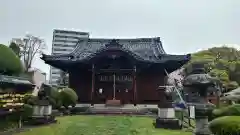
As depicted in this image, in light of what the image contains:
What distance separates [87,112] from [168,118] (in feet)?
39.7

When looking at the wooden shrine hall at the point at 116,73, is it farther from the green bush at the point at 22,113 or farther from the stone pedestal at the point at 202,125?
the stone pedestal at the point at 202,125

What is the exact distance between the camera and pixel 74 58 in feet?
107

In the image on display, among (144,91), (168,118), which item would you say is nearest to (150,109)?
(144,91)

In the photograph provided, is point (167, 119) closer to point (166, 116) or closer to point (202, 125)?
point (166, 116)

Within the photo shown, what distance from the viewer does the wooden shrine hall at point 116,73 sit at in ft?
97.6

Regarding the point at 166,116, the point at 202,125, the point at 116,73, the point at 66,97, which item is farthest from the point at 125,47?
the point at 202,125

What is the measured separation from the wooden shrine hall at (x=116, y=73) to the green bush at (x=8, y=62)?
47.1 ft

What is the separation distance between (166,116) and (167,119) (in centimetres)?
26

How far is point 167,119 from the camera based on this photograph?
51.9ft

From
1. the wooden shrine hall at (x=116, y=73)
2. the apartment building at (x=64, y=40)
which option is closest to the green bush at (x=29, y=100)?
the wooden shrine hall at (x=116, y=73)

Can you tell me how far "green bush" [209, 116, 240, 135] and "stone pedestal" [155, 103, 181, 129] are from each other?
7013mm

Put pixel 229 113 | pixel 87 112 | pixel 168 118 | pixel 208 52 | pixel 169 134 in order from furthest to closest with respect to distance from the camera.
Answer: pixel 208 52 → pixel 87 112 → pixel 168 118 → pixel 169 134 → pixel 229 113

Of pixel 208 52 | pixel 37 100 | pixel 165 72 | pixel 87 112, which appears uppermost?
pixel 208 52

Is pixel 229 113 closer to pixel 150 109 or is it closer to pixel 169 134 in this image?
pixel 169 134
